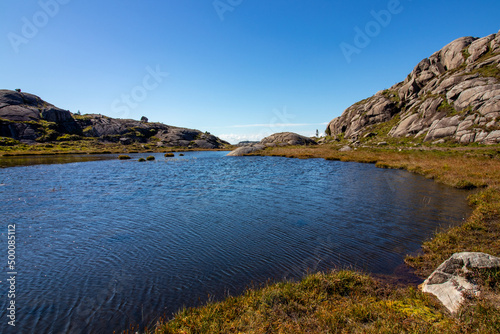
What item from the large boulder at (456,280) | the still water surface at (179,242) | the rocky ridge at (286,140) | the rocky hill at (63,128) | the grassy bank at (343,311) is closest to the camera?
the grassy bank at (343,311)

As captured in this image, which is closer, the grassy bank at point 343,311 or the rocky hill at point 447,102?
the grassy bank at point 343,311

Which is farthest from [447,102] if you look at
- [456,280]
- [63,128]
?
[63,128]

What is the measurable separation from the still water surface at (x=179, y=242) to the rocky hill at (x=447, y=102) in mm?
37383

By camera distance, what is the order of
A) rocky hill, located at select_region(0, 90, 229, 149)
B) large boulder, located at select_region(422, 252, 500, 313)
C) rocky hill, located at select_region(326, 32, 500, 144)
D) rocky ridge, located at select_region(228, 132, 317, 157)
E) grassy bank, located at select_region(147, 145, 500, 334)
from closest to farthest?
grassy bank, located at select_region(147, 145, 500, 334) → large boulder, located at select_region(422, 252, 500, 313) → rocky hill, located at select_region(326, 32, 500, 144) → rocky hill, located at select_region(0, 90, 229, 149) → rocky ridge, located at select_region(228, 132, 317, 157)

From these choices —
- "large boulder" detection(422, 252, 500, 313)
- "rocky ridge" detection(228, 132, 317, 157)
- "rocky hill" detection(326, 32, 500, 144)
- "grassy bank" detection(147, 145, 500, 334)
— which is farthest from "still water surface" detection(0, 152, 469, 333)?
"rocky ridge" detection(228, 132, 317, 157)

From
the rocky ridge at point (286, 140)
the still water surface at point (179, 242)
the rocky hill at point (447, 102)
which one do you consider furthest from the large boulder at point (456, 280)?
the rocky ridge at point (286, 140)

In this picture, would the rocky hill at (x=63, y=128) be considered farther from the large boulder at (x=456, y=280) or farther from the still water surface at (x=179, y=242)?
the large boulder at (x=456, y=280)

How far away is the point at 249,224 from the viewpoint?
47.3 feet

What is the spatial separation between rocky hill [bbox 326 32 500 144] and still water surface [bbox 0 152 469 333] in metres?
37.4

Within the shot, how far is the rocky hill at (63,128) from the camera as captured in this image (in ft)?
358

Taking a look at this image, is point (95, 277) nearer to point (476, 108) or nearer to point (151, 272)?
point (151, 272)

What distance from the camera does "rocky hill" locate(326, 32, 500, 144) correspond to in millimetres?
46175

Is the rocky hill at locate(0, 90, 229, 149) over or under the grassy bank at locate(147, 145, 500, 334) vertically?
over

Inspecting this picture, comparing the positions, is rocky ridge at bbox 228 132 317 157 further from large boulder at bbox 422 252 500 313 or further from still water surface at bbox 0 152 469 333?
large boulder at bbox 422 252 500 313
